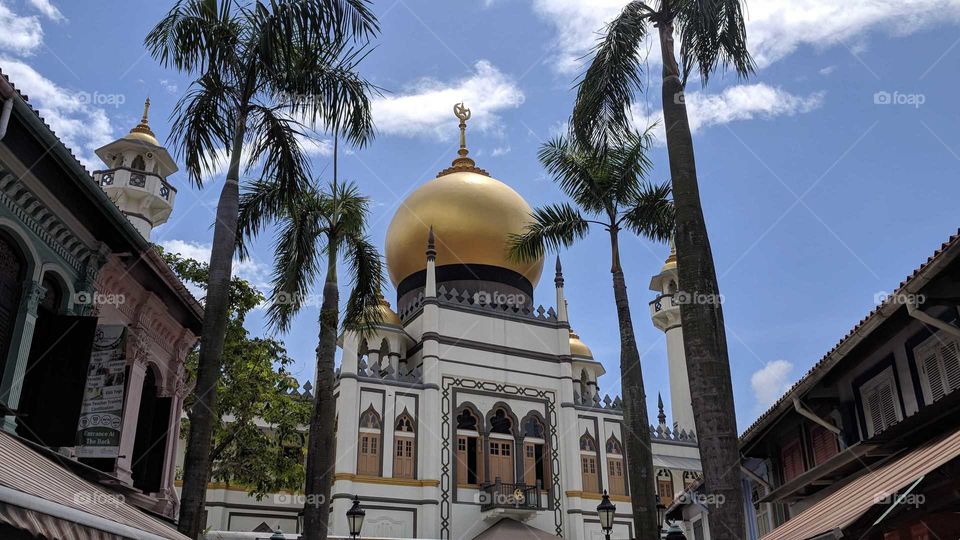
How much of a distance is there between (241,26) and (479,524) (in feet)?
74.9

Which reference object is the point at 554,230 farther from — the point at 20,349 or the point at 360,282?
the point at 20,349

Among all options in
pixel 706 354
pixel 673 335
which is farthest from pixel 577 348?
pixel 706 354

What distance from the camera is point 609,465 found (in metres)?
35.4

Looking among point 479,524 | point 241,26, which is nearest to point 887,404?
point 241,26

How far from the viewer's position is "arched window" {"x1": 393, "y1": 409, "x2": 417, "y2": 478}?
3172 cm

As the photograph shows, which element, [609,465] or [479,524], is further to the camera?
[609,465]

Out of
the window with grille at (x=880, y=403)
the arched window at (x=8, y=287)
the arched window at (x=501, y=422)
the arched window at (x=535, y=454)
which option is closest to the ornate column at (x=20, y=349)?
A: the arched window at (x=8, y=287)

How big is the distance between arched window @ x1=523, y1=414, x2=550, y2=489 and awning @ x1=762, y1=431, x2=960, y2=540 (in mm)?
22604

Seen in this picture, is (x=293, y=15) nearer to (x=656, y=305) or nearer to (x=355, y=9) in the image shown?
(x=355, y=9)

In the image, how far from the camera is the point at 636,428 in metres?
16.7

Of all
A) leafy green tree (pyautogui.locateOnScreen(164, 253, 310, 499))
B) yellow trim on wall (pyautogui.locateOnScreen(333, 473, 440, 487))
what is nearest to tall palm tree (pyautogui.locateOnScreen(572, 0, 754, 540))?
leafy green tree (pyautogui.locateOnScreen(164, 253, 310, 499))

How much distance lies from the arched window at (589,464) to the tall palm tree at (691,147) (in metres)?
23.4

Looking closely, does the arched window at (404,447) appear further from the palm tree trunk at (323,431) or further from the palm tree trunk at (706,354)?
the palm tree trunk at (706,354)

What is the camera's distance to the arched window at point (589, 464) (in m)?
34.6
